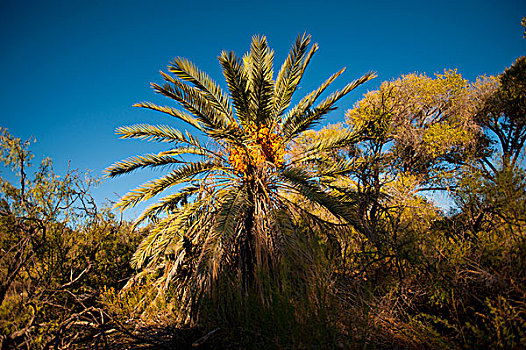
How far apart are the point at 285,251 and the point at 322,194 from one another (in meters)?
1.06

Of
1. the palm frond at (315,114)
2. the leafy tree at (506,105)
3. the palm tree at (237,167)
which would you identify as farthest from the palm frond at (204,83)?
the leafy tree at (506,105)

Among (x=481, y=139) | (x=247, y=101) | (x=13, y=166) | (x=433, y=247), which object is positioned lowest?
(x=433, y=247)

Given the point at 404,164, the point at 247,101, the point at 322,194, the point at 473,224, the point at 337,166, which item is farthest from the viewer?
the point at 404,164

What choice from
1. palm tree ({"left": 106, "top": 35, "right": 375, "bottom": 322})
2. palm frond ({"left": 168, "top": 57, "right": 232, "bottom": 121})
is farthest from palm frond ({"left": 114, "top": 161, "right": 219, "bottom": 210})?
palm frond ({"left": 168, "top": 57, "right": 232, "bottom": 121})

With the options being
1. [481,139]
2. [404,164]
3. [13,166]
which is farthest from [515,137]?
[13,166]

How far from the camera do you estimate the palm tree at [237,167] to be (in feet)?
14.7

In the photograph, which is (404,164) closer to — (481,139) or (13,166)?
(481,139)

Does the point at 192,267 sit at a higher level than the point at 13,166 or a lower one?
lower

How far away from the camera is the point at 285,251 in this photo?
4109mm

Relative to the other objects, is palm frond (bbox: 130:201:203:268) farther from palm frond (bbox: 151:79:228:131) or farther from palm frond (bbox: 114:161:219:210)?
palm frond (bbox: 151:79:228:131)

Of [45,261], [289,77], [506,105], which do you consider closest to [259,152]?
[289,77]

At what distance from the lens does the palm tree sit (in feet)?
14.7

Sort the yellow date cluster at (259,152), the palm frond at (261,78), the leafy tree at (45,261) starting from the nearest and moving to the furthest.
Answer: the leafy tree at (45,261), the palm frond at (261,78), the yellow date cluster at (259,152)

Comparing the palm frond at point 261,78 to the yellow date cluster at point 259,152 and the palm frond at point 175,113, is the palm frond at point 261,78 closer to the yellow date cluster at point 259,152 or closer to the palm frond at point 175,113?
the yellow date cluster at point 259,152
